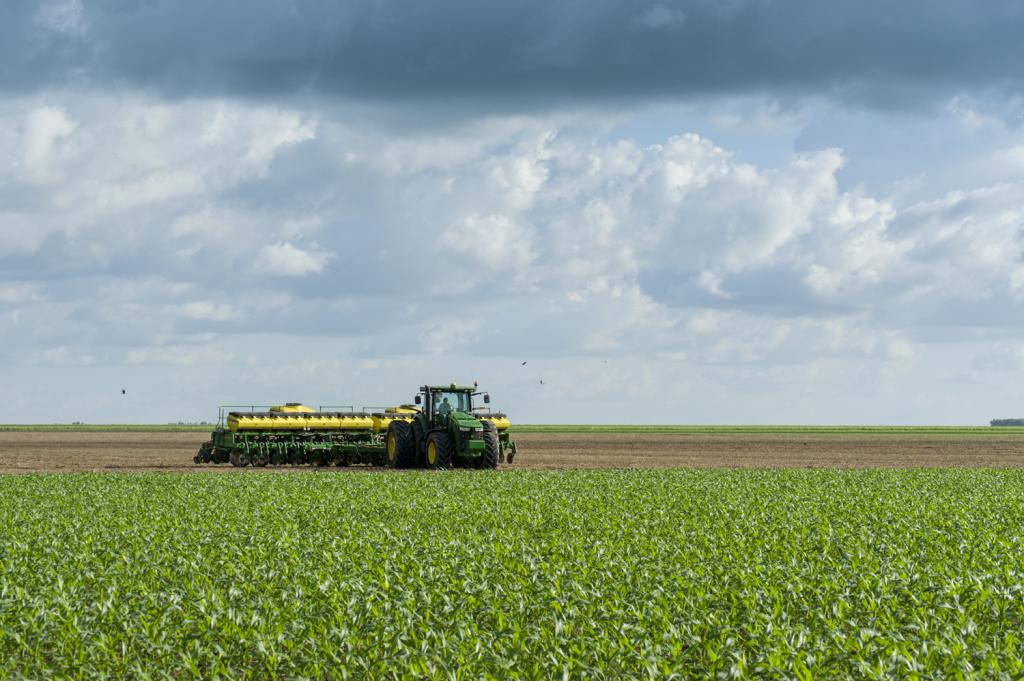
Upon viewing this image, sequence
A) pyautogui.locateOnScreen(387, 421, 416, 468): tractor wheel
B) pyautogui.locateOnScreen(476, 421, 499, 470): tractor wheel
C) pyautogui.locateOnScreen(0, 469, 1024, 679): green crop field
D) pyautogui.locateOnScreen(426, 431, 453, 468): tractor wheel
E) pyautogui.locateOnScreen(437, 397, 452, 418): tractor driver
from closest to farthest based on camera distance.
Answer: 1. pyautogui.locateOnScreen(0, 469, 1024, 679): green crop field
2. pyautogui.locateOnScreen(476, 421, 499, 470): tractor wheel
3. pyautogui.locateOnScreen(426, 431, 453, 468): tractor wheel
4. pyautogui.locateOnScreen(437, 397, 452, 418): tractor driver
5. pyautogui.locateOnScreen(387, 421, 416, 468): tractor wheel

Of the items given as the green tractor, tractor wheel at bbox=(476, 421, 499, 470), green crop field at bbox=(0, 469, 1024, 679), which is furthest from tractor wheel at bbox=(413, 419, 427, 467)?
green crop field at bbox=(0, 469, 1024, 679)

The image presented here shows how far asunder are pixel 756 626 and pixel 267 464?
3325 centimetres

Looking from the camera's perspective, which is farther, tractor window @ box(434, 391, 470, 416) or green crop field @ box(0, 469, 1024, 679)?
tractor window @ box(434, 391, 470, 416)

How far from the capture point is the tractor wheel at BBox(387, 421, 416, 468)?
37406 mm

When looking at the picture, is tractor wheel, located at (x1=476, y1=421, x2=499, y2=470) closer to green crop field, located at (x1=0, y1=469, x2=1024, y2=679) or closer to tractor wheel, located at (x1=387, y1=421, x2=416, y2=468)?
tractor wheel, located at (x1=387, y1=421, x2=416, y2=468)

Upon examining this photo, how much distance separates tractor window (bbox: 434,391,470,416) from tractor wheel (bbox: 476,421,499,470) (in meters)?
1.91

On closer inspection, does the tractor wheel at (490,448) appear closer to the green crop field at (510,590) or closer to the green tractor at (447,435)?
the green tractor at (447,435)

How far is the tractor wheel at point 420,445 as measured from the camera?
37344 mm

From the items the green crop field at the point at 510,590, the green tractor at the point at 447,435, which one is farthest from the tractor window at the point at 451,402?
the green crop field at the point at 510,590

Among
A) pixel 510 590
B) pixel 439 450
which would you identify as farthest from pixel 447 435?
pixel 510 590

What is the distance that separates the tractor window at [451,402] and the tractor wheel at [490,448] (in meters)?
1.91

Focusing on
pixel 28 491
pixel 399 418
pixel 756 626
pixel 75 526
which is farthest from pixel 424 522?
pixel 399 418

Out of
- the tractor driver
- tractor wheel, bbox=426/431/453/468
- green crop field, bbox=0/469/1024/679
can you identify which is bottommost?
green crop field, bbox=0/469/1024/679

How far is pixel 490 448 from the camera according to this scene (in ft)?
116
